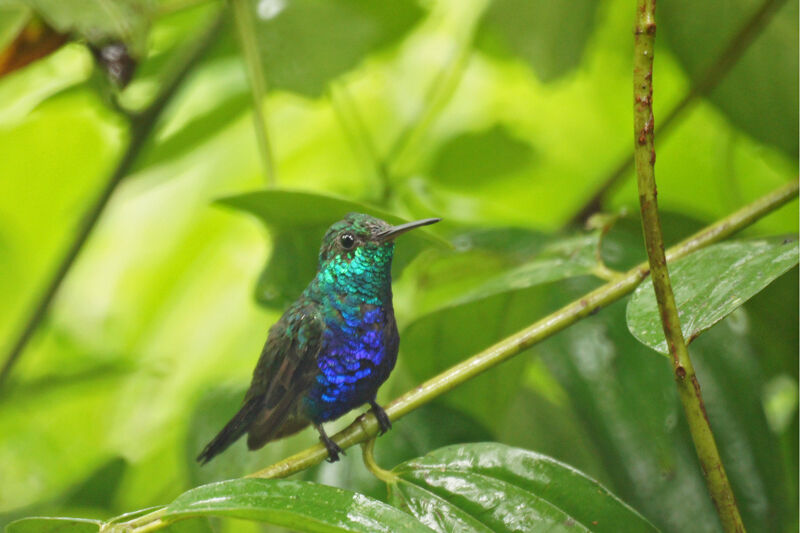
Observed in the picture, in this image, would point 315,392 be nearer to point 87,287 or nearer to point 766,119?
point 766,119

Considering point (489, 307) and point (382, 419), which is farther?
point (489, 307)

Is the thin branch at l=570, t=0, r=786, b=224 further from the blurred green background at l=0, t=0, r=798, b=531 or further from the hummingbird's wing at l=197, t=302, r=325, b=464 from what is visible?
the hummingbird's wing at l=197, t=302, r=325, b=464

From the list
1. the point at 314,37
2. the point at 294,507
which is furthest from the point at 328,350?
the point at 314,37

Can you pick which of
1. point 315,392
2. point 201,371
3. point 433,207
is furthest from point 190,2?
point 201,371

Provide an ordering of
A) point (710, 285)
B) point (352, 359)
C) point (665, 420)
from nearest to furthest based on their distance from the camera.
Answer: point (710, 285) < point (352, 359) < point (665, 420)

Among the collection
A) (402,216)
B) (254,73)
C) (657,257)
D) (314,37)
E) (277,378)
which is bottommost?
(277,378)

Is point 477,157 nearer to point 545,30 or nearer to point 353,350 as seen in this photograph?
point 545,30

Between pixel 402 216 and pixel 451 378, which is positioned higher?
pixel 402 216
